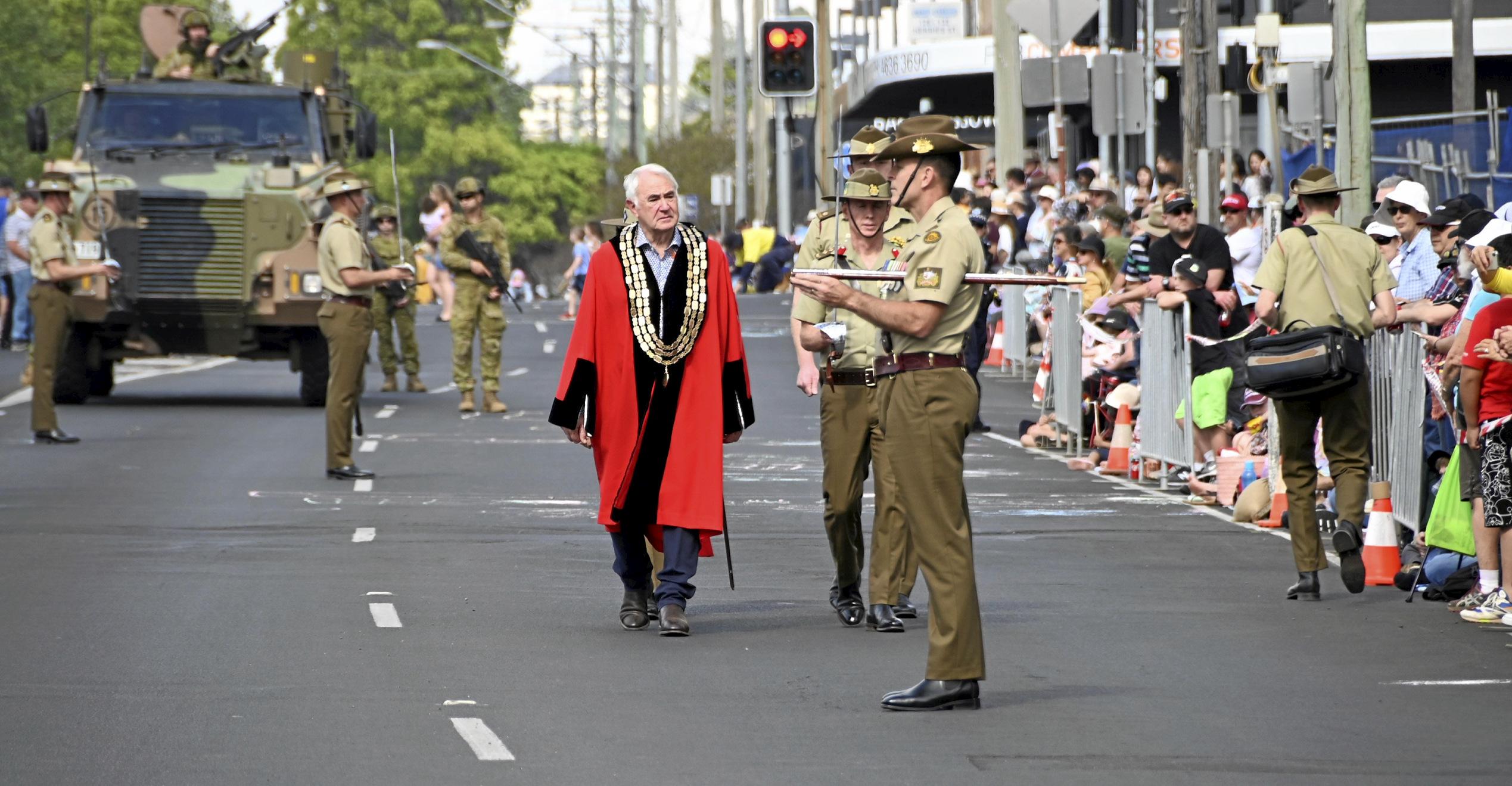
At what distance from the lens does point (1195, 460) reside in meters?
15.5

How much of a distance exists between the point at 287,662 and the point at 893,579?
2574mm

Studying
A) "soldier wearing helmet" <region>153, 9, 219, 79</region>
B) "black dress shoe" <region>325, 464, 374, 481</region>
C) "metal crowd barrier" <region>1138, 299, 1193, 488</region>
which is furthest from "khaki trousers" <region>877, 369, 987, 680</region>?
"soldier wearing helmet" <region>153, 9, 219, 79</region>

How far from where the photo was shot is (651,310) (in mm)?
10039

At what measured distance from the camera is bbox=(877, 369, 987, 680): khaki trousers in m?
8.14

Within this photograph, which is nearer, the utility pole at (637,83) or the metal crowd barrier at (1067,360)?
the metal crowd barrier at (1067,360)

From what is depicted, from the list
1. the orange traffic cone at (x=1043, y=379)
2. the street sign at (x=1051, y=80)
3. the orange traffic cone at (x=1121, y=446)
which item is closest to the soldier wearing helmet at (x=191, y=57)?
the street sign at (x=1051, y=80)

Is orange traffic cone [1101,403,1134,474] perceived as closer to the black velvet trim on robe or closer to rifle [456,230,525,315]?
rifle [456,230,525,315]

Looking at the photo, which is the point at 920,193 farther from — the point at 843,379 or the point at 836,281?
the point at 843,379

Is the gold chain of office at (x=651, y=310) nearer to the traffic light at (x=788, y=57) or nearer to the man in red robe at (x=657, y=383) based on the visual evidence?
the man in red robe at (x=657, y=383)

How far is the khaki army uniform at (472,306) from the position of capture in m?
22.2

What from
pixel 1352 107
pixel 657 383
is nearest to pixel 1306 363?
pixel 657 383

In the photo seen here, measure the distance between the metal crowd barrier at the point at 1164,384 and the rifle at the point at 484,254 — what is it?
24.0ft

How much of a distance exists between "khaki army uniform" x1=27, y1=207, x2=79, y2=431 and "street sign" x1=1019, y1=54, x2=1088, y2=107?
420 inches

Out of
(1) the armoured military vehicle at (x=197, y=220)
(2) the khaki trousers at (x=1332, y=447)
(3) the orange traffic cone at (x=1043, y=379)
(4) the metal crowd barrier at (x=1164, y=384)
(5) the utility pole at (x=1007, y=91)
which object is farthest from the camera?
(5) the utility pole at (x=1007, y=91)
